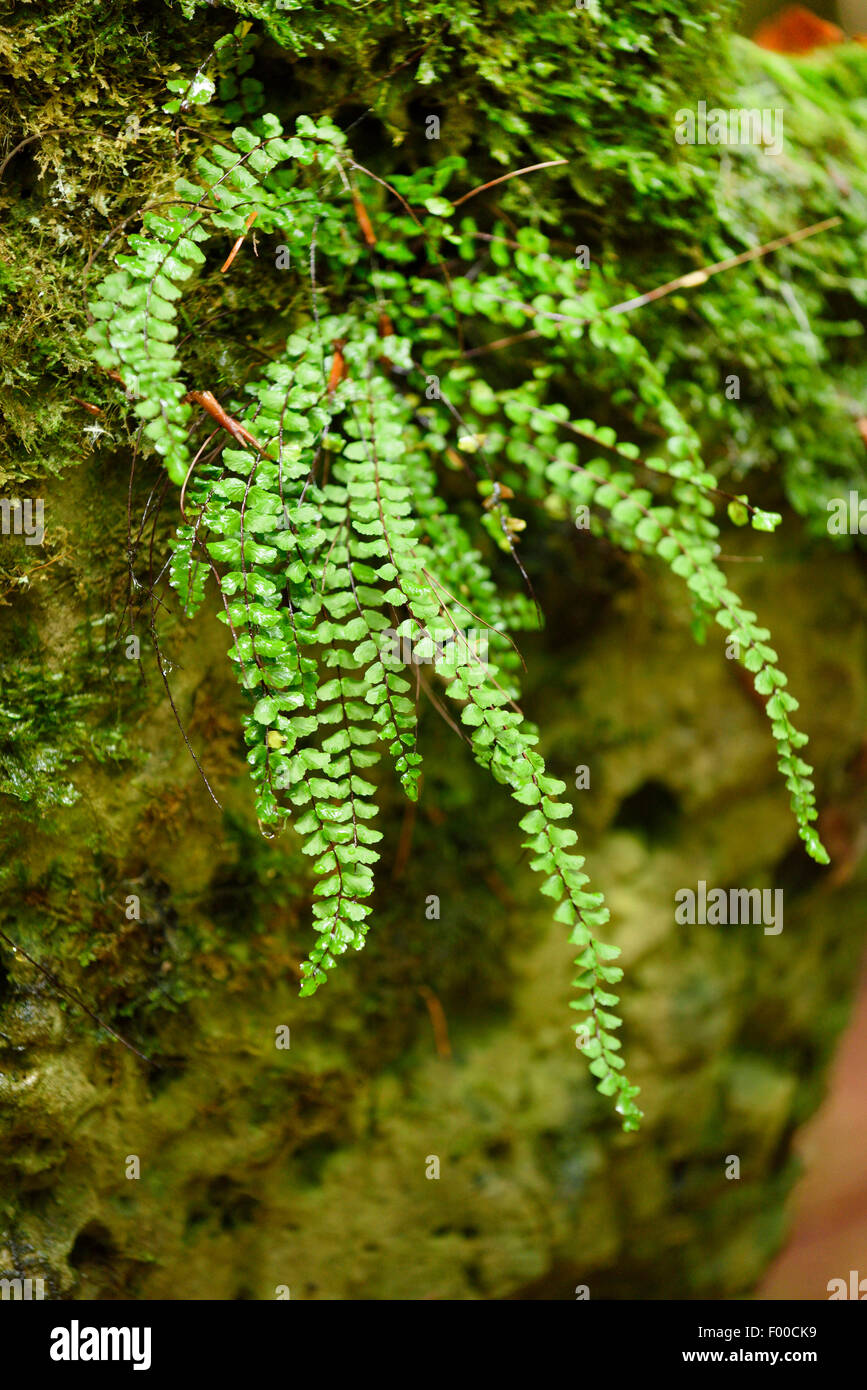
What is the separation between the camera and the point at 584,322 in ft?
5.60

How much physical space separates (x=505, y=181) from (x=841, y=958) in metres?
2.80

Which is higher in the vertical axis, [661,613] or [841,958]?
[661,613]

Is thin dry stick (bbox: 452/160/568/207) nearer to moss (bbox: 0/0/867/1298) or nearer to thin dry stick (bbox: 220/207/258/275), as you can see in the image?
moss (bbox: 0/0/867/1298)

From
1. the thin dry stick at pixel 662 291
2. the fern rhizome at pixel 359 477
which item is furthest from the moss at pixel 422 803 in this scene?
the fern rhizome at pixel 359 477

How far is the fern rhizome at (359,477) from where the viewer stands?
4.43ft

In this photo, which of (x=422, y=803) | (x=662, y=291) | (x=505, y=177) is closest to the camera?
(x=505, y=177)

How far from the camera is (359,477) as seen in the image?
58.1 inches

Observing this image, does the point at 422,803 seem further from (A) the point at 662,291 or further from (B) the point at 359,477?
(A) the point at 662,291

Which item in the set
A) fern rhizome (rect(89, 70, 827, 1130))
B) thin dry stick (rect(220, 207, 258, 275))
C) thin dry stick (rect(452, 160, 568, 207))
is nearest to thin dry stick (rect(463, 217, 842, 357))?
fern rhizome (rect(89, 70, 827, 1130))

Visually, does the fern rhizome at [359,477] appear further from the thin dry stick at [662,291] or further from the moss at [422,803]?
the moss at [422,803]

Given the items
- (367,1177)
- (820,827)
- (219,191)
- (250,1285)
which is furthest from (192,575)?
(820,827)

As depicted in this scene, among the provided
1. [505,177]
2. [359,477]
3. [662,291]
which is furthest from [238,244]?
[662,291]

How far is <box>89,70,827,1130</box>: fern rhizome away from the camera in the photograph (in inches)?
53.2

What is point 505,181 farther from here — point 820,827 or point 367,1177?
point 367,1177
